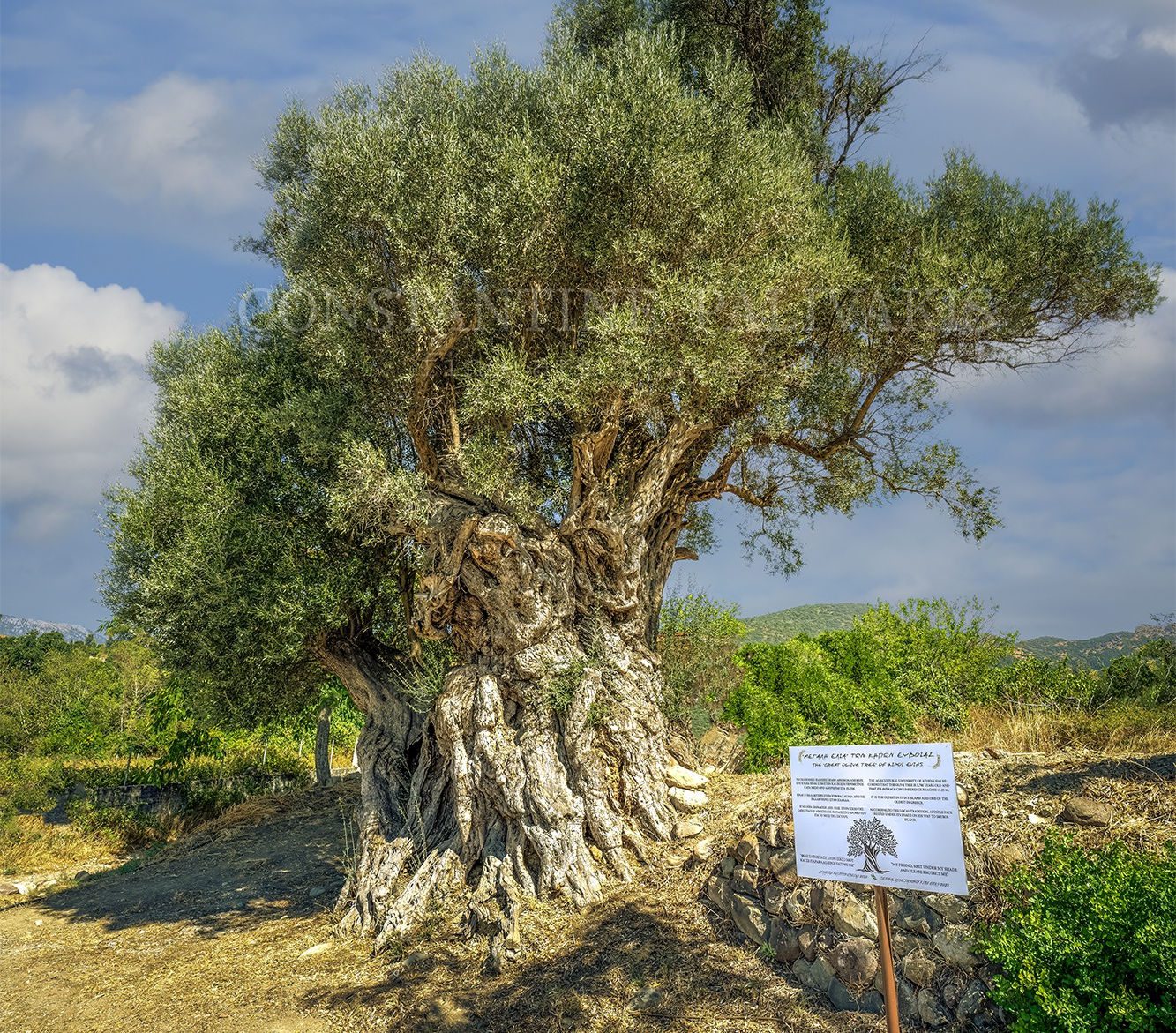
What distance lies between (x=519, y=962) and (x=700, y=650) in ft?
21.7

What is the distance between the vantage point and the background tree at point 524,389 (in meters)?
9.48

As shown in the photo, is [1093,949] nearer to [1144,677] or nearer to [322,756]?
[1144,677]

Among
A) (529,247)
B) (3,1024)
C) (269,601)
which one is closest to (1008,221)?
(529,247)

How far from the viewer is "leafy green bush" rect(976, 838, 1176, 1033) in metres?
4.60

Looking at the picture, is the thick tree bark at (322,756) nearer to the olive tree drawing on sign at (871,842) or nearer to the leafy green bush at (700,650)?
the leafy green bush at (700,650)

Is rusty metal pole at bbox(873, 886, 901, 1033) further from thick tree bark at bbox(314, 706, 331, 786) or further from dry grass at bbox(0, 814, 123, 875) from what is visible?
thick tree bark at bbox(314, 706, 331, 786)

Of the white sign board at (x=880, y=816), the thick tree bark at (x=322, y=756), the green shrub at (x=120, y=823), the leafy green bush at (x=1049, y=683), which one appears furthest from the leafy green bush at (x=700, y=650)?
the green shrub at (x=120, y=823)

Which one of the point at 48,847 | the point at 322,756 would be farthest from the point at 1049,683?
the point at 48,847

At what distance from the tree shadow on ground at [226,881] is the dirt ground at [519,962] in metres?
0.08

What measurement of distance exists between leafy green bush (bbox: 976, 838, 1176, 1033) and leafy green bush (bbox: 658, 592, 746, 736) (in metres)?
6.98

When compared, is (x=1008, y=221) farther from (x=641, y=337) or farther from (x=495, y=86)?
(x=495, y=86)

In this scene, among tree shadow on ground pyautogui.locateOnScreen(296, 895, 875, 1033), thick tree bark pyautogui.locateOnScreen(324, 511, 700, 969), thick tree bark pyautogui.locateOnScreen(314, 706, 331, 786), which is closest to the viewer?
tree shadow on ground pyautogui.locateOnScreen(296, 895, 875, 1033)

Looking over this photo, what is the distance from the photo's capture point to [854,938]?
20.8 ft

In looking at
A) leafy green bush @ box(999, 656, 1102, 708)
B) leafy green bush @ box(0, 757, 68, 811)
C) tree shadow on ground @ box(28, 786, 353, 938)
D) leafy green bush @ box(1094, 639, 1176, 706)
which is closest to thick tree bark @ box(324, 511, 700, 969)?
tree shadow on ground @ box(28, 786, 353, 938)
